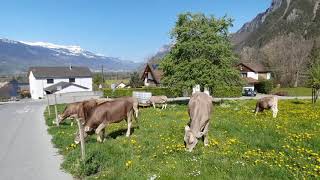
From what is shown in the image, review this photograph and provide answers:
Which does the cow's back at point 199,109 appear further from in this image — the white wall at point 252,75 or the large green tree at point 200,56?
the white wall at point 252,75

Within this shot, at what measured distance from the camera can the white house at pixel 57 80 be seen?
96.1 meters

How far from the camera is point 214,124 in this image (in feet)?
67.6

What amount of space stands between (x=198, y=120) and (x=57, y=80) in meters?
92.9

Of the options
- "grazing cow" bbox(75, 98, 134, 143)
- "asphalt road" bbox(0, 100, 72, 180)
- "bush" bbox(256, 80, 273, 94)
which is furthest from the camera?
"bush" bbox(256, 80, 273, 94)

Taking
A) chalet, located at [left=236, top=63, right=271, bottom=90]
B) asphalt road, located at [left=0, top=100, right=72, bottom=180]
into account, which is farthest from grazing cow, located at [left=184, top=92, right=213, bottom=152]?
chalet, located at [left=236, top=63, right=271, bottom=90]

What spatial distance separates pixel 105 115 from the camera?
17375mm

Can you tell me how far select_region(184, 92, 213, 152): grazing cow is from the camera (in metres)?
13.5

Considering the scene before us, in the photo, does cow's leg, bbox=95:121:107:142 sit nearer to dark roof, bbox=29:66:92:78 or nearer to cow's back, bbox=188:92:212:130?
cow's back, bbox=188:92:212:130

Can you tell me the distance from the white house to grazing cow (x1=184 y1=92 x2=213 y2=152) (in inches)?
3165

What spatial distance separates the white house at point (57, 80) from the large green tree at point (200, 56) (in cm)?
5344

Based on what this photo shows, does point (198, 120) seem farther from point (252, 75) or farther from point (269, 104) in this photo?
point (252, 75)

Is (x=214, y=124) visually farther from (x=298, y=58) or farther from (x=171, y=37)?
(x=298, y=58)

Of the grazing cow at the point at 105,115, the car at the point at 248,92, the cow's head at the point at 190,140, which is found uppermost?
the grazing cow at the point at 105,115

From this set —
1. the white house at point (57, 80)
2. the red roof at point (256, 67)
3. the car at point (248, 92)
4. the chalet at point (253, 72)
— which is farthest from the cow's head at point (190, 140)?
the red roof at point (256, 67)
